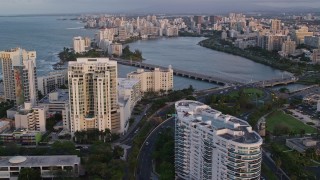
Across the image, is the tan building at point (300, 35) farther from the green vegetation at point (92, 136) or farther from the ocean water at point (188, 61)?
the green vegetation at point (92, 136)

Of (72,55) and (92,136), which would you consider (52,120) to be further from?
(72,55)

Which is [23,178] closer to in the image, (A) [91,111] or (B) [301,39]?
(A) [91,111]

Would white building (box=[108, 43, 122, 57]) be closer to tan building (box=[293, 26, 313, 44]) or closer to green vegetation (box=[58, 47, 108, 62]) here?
green vegetation (box=[58, 47, 108, 62])

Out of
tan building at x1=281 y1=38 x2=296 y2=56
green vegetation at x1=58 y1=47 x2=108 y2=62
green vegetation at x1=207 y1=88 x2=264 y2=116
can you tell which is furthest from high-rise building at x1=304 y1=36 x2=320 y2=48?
green vegetation at x1=207 y1=88 x2=264 y2=116

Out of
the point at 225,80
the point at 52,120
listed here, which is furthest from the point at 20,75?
the point at 225,80

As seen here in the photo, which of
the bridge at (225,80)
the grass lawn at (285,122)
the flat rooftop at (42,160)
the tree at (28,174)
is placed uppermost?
the bridge at (225,80)

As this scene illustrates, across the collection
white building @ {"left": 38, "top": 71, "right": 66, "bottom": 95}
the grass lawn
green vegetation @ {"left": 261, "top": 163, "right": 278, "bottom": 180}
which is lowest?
green vegetation @ {"left": 261, "top": 163, "right": 278, "bottom": 180}

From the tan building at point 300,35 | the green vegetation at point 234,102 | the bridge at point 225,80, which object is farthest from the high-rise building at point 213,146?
the tan building at point 300,35
